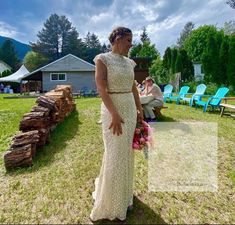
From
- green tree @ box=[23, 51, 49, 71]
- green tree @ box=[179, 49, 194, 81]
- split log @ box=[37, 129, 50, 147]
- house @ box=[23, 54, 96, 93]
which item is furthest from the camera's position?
green tree @ box=[23, 51, 49, 71]

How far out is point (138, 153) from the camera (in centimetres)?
450

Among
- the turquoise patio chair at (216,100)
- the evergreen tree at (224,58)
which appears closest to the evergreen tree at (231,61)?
the evergreen tree at (224,58)

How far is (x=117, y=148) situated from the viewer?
7.88ft

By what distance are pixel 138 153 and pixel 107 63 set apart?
2.57m

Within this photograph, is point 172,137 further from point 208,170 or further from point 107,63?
point 107,63

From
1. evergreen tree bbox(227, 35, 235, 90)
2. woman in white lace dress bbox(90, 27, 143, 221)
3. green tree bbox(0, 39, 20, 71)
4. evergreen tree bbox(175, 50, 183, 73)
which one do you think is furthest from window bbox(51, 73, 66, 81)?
green tree bbox(0, 39, 20, 71)

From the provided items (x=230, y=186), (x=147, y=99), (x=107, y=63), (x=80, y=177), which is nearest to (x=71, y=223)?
(x=80, y=177)

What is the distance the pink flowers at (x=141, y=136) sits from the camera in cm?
255

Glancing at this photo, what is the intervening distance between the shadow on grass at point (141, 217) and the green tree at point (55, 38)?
53824 millimetres

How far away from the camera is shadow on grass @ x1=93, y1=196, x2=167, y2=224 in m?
2.56

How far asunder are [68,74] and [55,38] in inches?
1279

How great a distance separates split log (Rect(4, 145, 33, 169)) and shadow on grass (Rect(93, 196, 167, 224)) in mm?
1868

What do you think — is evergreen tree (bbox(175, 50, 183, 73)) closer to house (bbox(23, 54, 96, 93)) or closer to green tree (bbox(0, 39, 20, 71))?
house (bbox(23, 54, 96, 93))

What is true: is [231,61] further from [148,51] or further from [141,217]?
[148,51]
